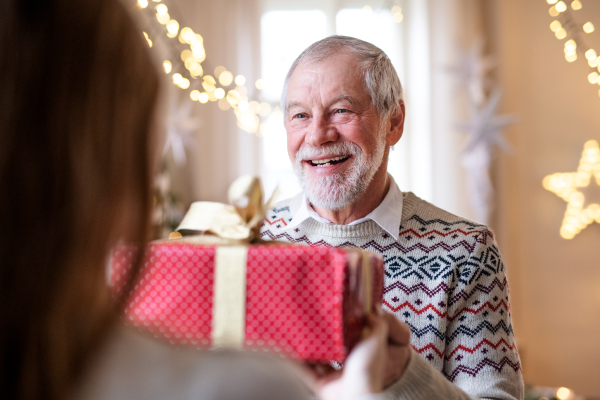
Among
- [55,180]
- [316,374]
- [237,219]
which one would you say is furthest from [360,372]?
[55,180]

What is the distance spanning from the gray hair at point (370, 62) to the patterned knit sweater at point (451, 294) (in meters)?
0.32

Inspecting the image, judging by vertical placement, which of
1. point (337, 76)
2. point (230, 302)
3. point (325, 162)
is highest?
point (337, 76)

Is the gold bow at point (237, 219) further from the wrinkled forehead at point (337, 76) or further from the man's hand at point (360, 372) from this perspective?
the wrinkled forehead at point (337, 76)

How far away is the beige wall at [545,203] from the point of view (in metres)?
3.29

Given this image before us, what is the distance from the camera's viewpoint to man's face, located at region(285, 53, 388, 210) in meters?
1.24

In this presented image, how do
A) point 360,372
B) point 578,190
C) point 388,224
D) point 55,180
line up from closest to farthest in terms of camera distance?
point 55,180 < point 360,372 < point 388,224 < point 578,190

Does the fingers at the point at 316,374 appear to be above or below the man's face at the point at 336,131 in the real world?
below

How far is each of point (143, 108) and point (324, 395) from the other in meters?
0.45

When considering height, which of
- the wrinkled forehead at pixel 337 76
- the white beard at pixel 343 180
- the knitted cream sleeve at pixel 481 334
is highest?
the wrinkled forehead at pixel 337 76

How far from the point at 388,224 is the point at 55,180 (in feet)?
3.05

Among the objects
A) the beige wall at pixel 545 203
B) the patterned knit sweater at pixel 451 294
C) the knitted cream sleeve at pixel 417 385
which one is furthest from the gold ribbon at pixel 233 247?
the beige wall at pixel 545 203

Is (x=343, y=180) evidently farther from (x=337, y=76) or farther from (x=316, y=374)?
(x=316, y=374)

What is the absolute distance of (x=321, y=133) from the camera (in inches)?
49.1

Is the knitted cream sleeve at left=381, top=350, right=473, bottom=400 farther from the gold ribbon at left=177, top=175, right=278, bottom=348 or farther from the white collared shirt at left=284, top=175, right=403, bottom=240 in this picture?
the white collared shirt at left=284, top=175, right=403, bottom=240
